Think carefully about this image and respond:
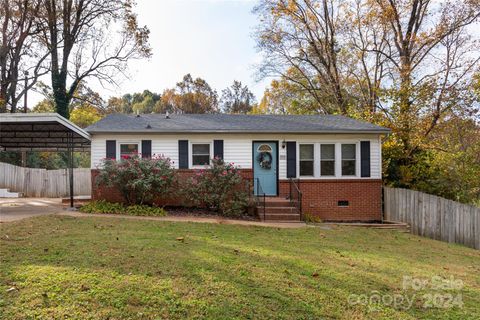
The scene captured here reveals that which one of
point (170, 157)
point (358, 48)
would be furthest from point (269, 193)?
point (358, 48)

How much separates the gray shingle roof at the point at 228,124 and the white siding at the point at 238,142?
0.30 m

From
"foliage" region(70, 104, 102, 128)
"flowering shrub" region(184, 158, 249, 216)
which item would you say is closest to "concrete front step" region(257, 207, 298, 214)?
"flowering shrub" region(184, 158, 249, 216)

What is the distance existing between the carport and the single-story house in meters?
→ 1.10

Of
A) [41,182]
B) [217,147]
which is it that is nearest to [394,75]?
[217,147]

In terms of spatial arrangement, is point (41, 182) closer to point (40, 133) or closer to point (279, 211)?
point (40, 133)

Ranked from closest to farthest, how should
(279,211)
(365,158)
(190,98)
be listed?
(279,211) < (365,158) < (190,98)

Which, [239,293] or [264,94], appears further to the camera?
[264,94]

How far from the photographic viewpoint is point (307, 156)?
1200cm

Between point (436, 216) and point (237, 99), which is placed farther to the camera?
point (237, 99)

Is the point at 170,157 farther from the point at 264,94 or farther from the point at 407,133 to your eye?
the point at 264,94

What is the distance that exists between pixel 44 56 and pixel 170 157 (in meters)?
15.2

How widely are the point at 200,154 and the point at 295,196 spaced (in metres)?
3.93

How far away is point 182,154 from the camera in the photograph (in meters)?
11.7

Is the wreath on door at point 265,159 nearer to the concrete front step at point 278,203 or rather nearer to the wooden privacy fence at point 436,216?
the concrete front step at point 278,203
